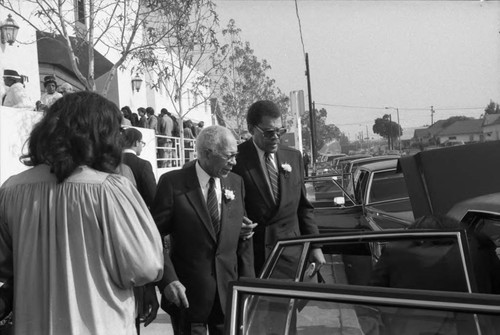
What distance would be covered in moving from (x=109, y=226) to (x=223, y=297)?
153 centimetres

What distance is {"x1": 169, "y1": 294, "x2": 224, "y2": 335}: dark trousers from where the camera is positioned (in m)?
3.78

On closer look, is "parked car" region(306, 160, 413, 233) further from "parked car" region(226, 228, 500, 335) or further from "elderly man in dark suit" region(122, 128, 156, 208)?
"parked car" region(226, 228, 500, 335)

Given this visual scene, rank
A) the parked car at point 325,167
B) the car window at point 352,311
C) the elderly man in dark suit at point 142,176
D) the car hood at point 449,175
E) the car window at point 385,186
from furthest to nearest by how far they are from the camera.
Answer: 1. the parked car at point 325,167
2. the car window at point 385,186
3. the elderly man in dark suit at point 142,176
4. the car hood at point 449,175
5. the car window at point 352,311

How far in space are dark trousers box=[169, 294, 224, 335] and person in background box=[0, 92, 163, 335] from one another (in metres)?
1.29

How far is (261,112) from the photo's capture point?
15.2ft

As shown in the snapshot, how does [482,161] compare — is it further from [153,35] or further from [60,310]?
[153,35]

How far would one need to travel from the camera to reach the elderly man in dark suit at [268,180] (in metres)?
4.56

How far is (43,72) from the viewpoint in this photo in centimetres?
1825

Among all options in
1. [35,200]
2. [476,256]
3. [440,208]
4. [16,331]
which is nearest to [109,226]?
[35,200]

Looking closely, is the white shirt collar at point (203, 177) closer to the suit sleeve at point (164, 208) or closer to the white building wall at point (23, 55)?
the suit sleeve at point (164, 208)

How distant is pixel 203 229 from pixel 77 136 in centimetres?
151

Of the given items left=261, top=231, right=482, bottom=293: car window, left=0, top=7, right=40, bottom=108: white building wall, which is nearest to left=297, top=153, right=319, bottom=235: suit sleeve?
left=261, top=231, right=482, bottom=293: car window

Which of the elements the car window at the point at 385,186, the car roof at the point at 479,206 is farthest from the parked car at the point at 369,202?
the car roof at the point at 479,206

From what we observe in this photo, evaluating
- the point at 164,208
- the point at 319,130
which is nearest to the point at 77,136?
the point at 164,208
